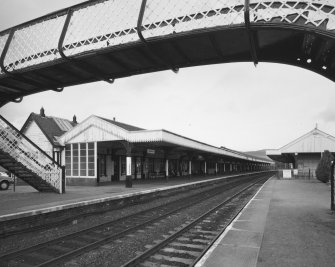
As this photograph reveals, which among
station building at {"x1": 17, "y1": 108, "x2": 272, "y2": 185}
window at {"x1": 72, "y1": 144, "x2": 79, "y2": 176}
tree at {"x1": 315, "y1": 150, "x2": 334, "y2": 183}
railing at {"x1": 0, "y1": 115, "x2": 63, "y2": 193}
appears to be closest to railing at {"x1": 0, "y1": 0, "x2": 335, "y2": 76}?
railing at {"x1": 0, "y1": 115, "x2": 63, "y2": 193}

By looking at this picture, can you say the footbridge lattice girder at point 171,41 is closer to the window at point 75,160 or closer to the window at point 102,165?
the window at point 75,160

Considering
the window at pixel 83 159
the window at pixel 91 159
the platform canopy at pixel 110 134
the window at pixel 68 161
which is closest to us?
the platform canopy at pixel 110 134

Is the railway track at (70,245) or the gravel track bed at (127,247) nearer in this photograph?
the gravel track bed at (127,247)

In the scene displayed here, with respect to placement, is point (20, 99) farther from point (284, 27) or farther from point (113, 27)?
point (284, 27)

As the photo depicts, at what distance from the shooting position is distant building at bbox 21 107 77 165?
85.2 feet

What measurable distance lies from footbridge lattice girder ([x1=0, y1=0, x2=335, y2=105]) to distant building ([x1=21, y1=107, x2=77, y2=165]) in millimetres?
19200

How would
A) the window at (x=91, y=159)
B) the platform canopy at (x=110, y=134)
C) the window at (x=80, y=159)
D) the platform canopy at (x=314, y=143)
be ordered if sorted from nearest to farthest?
the platform canopy at (x=110, y=134) < the window at (x=91, y=159) < the window at (x=80, y=159) < the platform canopy at (x=314, y=143)

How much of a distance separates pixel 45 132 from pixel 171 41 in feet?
78.1

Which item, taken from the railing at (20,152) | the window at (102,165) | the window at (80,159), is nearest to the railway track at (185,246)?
the railing at (20,152)

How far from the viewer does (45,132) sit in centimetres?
2694

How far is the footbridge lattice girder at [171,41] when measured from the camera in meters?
4.90

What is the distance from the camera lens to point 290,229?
8508 mm

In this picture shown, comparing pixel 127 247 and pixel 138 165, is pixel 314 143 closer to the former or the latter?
pixel 138 165

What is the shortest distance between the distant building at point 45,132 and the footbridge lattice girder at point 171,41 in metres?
19.2
